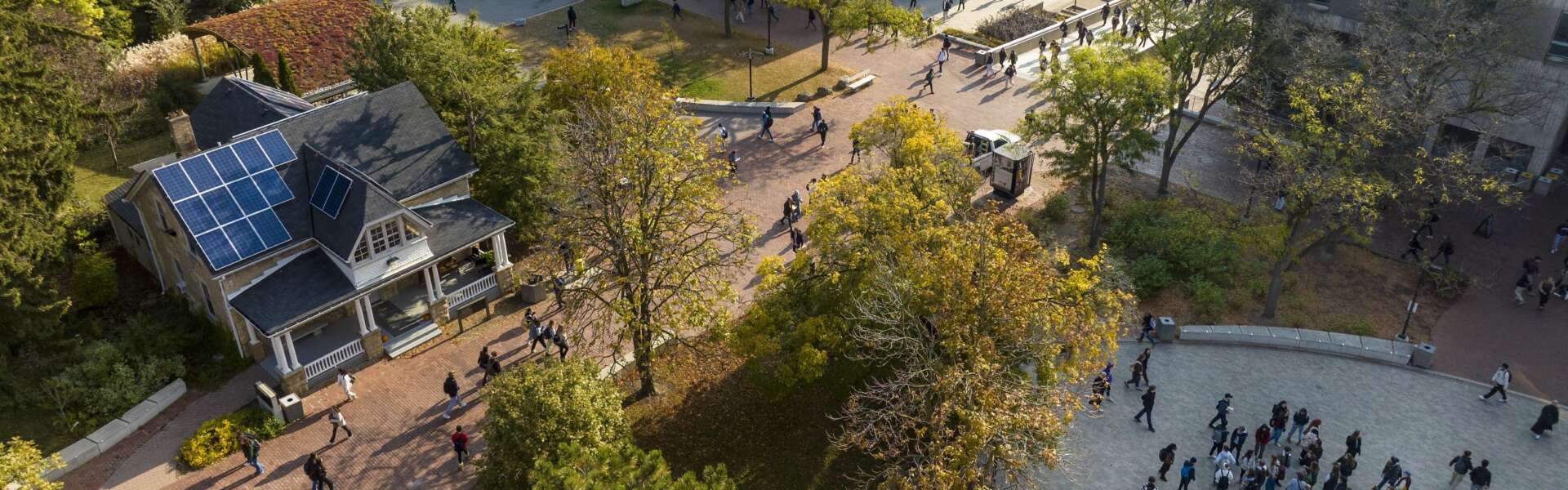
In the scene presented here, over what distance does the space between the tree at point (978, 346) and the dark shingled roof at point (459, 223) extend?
15.0m

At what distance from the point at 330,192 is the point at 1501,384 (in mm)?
35892

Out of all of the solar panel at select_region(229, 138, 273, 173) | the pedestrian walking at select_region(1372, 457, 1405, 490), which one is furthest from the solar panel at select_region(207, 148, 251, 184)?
the pedestrian walking at select_region(1372, 457, 1405, 490)

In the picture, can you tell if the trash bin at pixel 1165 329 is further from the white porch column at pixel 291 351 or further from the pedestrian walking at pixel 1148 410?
the white porch column at pixel 291 351

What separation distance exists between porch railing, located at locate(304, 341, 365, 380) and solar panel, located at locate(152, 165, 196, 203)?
20.1ft

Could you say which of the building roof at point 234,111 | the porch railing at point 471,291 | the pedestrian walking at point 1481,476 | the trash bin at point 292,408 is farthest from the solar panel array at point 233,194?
the pedestrian walking at point 1481,476

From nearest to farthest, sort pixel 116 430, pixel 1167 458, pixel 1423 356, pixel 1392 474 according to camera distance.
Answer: pixel 1392 474 → pixel 1167 458 → pixel 116 430 → pixel 1423 356

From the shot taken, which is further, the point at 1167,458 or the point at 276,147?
the point at 276,147

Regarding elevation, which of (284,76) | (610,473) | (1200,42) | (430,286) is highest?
(1200,42)

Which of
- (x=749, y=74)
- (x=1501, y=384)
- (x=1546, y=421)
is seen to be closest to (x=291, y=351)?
(x=749, y=74)

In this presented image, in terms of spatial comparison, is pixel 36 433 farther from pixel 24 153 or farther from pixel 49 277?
pixel 24 153

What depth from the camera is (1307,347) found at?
36.2 m

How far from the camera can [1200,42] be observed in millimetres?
41188

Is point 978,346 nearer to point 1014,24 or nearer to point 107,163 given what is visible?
point 107,163

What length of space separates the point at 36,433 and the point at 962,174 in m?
28.6
